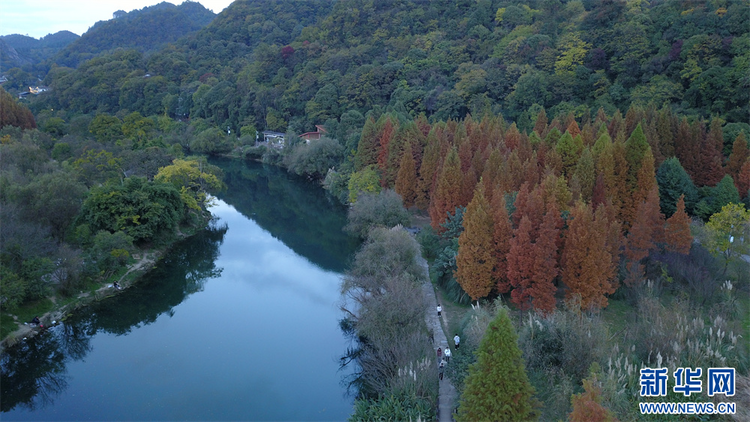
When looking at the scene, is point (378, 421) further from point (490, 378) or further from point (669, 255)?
point (669, 255)

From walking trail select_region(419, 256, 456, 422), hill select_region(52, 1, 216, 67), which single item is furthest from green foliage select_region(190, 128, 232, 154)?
hill select_region(52, 1, 216, 67)

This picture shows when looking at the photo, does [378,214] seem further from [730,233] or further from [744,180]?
[744,180]

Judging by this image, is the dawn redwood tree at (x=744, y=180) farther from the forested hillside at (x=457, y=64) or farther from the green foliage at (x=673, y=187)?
the forested hillside at (x=457, y=64)

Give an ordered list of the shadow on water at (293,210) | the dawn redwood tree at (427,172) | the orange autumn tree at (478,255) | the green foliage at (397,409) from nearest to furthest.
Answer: the green foliage at (397,409), the orange autumn tree at (478,255), the shadow on water at (293,210), the dawn redwood tree at (427,172)

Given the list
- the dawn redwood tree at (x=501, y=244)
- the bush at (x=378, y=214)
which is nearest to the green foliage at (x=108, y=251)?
the bush at (x=378, y=214)

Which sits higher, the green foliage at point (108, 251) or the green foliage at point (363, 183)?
the green foliage at point (363, 183)

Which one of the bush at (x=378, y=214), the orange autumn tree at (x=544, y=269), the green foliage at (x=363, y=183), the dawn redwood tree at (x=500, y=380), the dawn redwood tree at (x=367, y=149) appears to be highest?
the dawn redwood tree at (x=367, y=149)

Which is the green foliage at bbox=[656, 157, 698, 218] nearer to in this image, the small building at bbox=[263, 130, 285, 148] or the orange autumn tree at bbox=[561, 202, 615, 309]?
the orange autumn tree at bbox=[561, 202, 615, 309]
